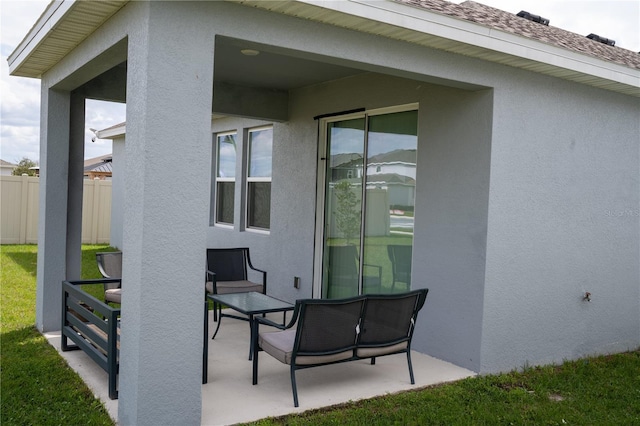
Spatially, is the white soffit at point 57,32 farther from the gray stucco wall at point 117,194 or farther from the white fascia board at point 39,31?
the gray stucco wall at point 117,194

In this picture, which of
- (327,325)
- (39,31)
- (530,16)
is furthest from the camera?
(530,16)

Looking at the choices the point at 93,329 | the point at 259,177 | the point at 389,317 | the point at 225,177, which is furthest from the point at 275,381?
the point at 225,177

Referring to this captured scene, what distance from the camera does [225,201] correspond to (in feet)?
34.9

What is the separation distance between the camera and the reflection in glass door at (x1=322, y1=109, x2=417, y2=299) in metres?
6.37

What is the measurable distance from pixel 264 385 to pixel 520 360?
2565 millimetres

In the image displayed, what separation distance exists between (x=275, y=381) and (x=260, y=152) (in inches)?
203

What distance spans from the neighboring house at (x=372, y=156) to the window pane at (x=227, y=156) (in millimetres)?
2129

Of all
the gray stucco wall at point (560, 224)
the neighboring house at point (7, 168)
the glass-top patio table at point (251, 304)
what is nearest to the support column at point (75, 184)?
the glass-top patio table at point (251, 304)

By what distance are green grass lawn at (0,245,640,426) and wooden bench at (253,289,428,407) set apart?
1.29ft

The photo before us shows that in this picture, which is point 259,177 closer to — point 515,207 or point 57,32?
point 515,207

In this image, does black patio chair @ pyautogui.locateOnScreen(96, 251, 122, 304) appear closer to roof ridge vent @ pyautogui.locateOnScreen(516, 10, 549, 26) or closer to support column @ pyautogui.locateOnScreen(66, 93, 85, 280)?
support column @ pyautogui.locateOnScreen(66, 93, 85, 280)

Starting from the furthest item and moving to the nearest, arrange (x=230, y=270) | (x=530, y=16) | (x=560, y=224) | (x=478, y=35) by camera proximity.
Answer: (x=530, y=16)
(x=230, y=270)
(x=560, y=224)
(x=478, y=35)

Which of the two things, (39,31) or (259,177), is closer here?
(39,31)

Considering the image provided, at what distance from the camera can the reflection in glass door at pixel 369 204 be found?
6.37 metres
